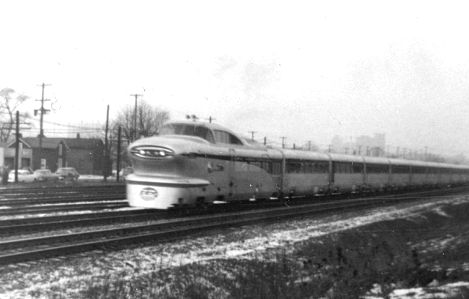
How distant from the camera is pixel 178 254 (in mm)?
9609

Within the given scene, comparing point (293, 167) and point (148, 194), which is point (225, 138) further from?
point (293, 167)

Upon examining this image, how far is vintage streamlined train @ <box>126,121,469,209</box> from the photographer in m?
Answer: 15.0

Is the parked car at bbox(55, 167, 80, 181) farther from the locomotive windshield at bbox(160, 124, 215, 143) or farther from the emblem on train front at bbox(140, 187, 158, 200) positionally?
the emblem on train front at bbox(140, 187, 158, 200)

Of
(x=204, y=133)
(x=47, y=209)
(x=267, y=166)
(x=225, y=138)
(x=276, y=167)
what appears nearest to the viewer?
(x=204, y=133)

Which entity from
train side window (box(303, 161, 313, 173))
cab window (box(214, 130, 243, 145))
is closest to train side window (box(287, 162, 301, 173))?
train side window (box(303, 161, 313, 173))

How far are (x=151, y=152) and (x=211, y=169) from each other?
86.8 inches

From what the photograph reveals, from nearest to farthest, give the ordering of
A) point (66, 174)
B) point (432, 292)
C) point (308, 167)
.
Answer: point (432, 292)
point (308, 167)
point (66, 174)

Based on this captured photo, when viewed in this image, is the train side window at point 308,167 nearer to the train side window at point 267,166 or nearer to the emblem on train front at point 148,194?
the train side window at point 267,166

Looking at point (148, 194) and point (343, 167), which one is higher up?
point (343, 167)

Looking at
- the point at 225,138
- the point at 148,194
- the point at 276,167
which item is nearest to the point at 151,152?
the point at 148,194

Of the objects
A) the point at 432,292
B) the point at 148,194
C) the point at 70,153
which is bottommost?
the point at 432,292

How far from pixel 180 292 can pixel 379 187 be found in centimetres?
3220

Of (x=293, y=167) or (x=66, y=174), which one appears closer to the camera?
(x=293, y=167)

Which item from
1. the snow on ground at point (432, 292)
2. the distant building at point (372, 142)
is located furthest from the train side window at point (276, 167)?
the distant building at point (372, 142)
